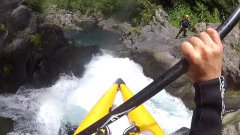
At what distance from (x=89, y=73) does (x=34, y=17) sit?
3416mm

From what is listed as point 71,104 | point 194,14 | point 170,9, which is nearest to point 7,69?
point 71,104

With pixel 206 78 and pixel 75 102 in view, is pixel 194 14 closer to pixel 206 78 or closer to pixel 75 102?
pixel 75 102

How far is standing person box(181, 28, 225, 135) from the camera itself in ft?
3.76

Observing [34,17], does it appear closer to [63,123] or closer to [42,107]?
[42,107]

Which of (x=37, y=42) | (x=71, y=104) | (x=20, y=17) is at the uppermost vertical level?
(x=20, y=17)

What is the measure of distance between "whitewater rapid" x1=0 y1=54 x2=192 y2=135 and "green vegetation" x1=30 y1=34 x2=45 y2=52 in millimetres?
1367

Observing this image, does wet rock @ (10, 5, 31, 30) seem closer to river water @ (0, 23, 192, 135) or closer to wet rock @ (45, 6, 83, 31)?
river water @ (0, 23, 192, 135)

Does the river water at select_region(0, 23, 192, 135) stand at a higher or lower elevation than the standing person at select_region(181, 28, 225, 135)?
higher

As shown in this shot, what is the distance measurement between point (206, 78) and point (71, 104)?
9.74 meters

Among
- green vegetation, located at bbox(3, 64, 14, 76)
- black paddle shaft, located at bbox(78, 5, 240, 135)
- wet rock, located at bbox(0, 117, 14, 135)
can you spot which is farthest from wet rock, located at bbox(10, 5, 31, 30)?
black paddle shaft, located at bbox(78, 5, 240, 135)

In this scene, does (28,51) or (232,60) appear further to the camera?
(232,60)

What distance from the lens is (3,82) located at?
33.6 feet

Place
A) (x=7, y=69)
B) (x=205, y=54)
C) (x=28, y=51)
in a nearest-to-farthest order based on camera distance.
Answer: (x=205, y=54) < (x=7, y=69) < (x=28, y=51)

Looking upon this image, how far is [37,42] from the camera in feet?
36.2
